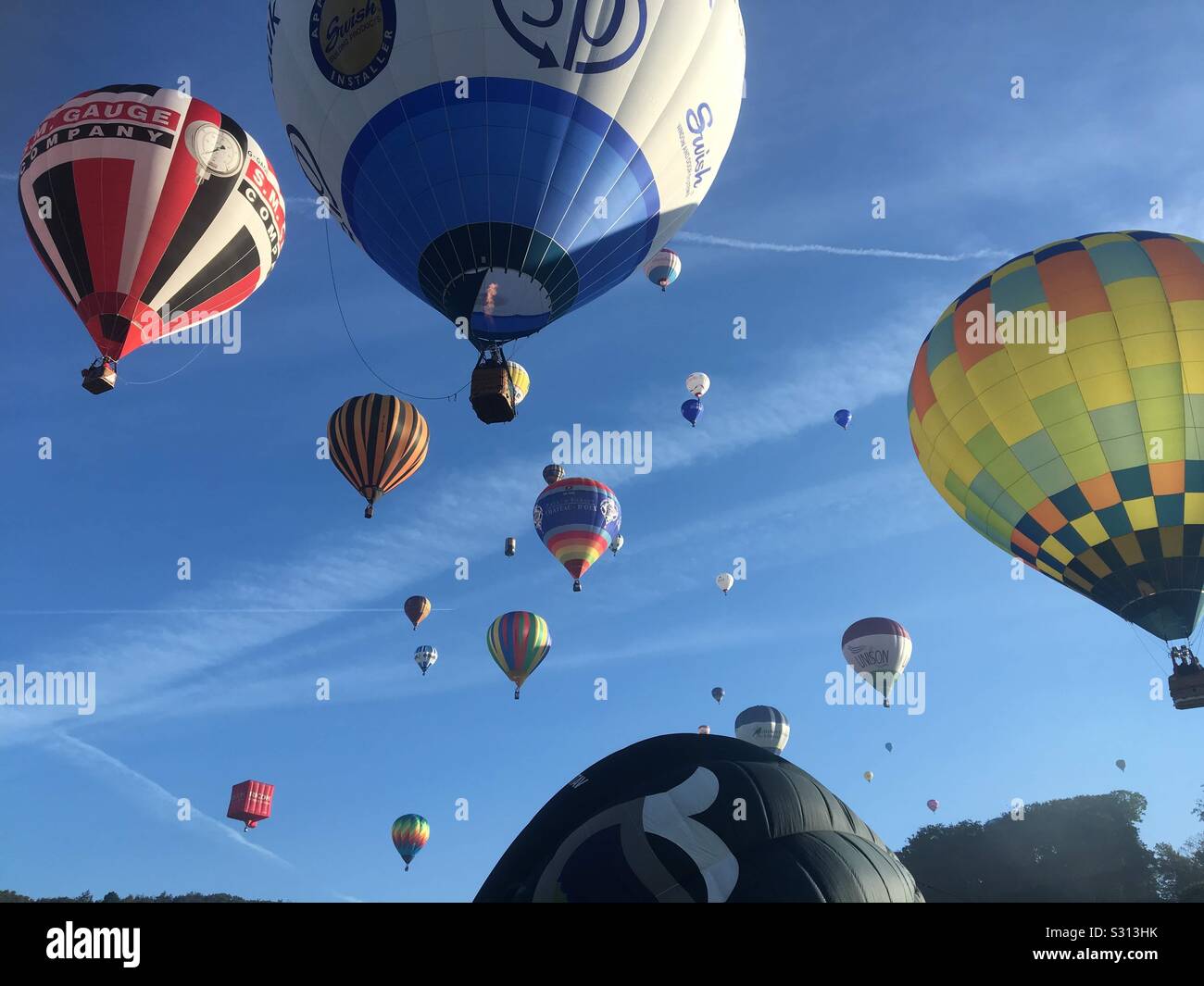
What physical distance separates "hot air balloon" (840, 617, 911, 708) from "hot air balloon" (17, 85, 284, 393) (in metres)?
24.5

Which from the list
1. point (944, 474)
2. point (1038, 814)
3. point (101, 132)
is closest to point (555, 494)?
point (944, 474)

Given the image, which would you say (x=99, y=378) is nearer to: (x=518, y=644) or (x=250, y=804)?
(x=518, y=644)

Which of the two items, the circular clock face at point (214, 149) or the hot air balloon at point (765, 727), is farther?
the hot air balloon at point (765, 727)

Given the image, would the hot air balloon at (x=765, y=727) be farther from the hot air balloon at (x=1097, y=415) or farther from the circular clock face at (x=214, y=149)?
the circular clock face at (x=214, y=149)

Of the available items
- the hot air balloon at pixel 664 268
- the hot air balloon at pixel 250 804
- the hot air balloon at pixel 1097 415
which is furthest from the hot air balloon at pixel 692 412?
the hot air balloon at pixel 250 804

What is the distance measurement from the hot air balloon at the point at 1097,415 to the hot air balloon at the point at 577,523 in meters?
14.5

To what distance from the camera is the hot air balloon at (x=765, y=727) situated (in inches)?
1453

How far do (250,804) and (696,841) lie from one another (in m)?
40.0

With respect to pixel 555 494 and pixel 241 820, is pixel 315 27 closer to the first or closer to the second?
pixel 555 494

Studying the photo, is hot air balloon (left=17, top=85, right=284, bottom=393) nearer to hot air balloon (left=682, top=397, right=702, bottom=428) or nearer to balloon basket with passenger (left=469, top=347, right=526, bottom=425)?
balloon basket with passenger (left=469, top=347, right=526, bottom=425)

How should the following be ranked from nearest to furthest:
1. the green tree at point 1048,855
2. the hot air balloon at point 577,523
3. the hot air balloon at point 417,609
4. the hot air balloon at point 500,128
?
the hot air balloon at point 500,128
the hot air balloon at point 577,523
the hot air balloon at point 417,609
the green tree at point 1048,855

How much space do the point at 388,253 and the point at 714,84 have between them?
587 cm

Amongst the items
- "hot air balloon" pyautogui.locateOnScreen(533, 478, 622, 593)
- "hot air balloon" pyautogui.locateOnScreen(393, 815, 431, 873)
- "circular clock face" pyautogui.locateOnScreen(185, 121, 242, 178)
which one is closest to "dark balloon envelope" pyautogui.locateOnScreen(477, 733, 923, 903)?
"circular clock face" pyautogui.locateOnScreen(185, 121, 242, 178)

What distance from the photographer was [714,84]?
1425cm
